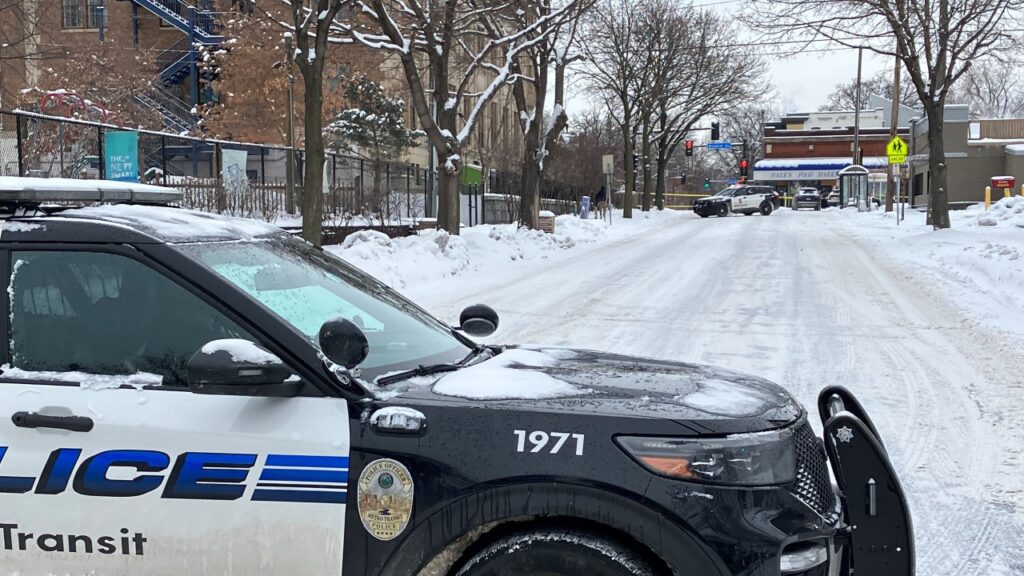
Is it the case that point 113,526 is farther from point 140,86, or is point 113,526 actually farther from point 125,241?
point 140,86

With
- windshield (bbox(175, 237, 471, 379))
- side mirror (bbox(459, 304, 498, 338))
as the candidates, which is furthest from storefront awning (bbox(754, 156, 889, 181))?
windshield (bbox(175, 237, 471, 379))

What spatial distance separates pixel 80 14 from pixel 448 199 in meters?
31.1

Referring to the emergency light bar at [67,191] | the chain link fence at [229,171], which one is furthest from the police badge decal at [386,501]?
the chain link fence at [229,171]

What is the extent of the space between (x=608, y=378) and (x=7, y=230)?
82.9 inches

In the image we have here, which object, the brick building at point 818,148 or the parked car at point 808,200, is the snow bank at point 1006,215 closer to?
the parked car at point 808,200

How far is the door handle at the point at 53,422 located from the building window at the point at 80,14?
45.6 meters

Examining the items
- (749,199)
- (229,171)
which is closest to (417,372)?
(229,171)

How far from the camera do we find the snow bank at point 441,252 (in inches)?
645

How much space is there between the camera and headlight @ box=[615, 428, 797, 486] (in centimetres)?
264

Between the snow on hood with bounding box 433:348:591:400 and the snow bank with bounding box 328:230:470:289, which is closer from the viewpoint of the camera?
the snow on hood with bounding box 433:348:591:400

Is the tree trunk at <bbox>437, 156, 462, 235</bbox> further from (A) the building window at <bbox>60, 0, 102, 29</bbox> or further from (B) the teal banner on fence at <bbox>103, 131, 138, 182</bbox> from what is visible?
(A) the building window at <bbox>60, 0, 102, 29</bbox>

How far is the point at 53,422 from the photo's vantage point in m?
2.81

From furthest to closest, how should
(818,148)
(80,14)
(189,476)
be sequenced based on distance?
1. (818,148)
2. (80,14)
3. (189,476)

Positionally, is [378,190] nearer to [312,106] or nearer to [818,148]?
[312,106]
